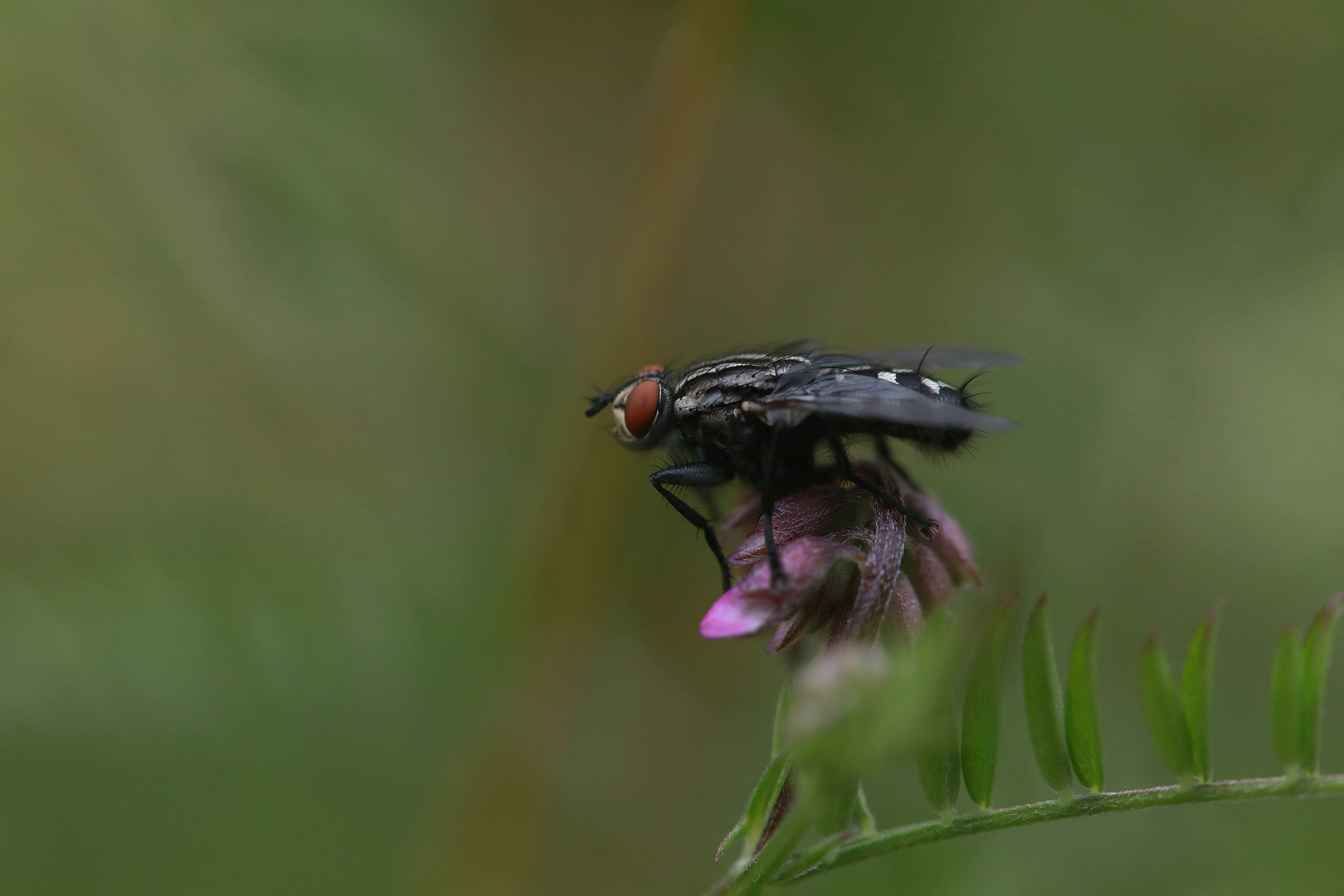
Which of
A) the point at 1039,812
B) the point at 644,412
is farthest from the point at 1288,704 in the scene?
the point at 644,412

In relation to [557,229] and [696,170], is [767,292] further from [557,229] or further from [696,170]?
[696,170]

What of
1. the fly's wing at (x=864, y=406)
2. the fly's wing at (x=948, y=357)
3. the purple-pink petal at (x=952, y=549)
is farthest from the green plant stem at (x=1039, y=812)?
the fly's wing at (x=948, y=357)

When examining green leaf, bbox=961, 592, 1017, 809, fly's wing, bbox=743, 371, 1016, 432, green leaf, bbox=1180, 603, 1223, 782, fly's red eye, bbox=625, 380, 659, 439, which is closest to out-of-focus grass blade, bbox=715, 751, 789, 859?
green leaf, bbox=961, 592, 1017, 809

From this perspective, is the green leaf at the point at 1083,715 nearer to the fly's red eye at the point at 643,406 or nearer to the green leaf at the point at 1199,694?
the green leaf at the point at 1199,694

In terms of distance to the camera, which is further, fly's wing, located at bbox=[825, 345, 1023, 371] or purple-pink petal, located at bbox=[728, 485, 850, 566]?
fly's wing, located at bbox=[825, 345, 1023, 371]

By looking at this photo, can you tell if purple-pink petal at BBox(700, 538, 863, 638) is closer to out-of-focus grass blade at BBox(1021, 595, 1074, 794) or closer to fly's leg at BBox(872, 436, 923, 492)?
out-of-focus grass blade at BBox(1021, 595, 1074, 794)

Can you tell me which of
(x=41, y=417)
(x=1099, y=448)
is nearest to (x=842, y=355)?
(x=1099, y=448)

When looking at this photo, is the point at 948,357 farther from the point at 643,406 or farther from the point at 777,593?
the point at 777,593
